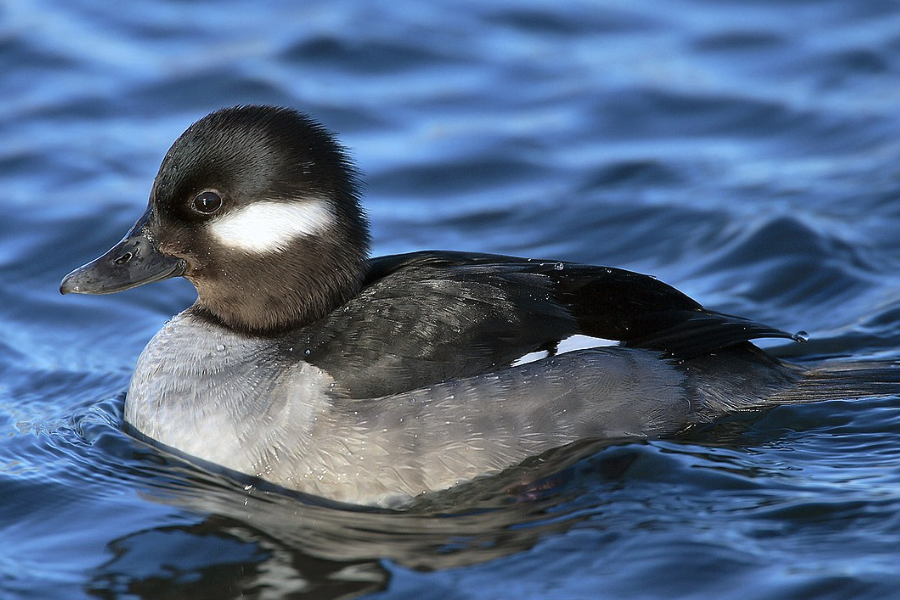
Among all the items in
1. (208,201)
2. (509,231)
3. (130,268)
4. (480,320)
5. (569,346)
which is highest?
(509,231)

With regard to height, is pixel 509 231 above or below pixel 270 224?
above

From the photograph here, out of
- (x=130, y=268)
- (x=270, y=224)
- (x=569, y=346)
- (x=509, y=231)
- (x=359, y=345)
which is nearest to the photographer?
(x=359, y=345)

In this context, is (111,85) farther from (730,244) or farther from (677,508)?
(677,508)

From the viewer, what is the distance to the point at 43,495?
6.15 meters

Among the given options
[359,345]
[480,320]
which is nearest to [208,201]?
[359,345]

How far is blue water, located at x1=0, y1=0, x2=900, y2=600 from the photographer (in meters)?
5.41

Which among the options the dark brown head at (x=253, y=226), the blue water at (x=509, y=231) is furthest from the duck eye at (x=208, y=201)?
the blue water at (x=509, y=231)

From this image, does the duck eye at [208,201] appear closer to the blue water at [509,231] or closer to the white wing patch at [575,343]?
the blue water at [509,231]

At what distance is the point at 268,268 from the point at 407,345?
0.91m

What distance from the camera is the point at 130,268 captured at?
637cm

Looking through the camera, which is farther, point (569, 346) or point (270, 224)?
point (270, 224)

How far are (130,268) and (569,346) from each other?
2.28m

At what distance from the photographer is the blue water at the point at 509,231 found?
5410mm

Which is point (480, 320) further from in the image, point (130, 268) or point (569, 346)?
point (130, 268)
